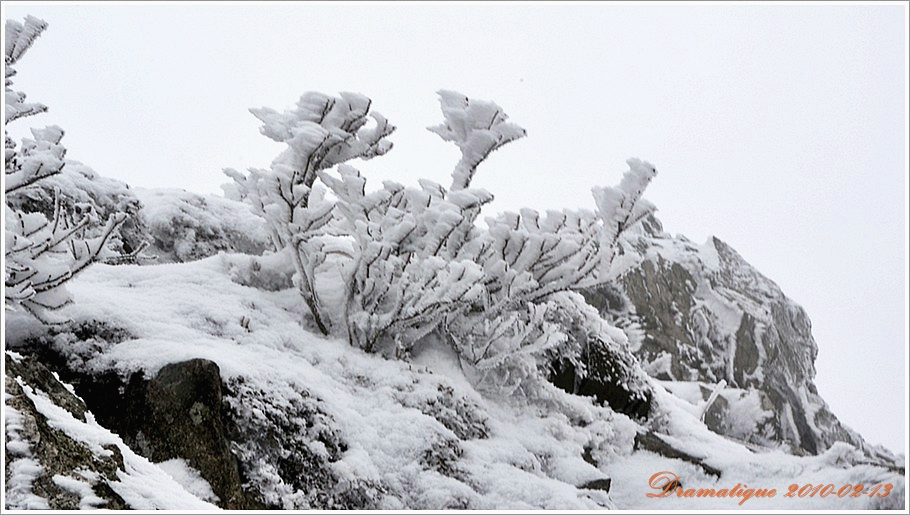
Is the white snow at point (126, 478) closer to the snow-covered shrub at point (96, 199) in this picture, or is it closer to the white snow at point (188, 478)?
the white snow at point (188, 478)

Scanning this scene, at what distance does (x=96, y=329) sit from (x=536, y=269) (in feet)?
12.5

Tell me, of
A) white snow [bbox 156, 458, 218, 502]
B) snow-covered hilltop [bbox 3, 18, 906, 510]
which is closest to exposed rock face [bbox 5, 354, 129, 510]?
snow-covered hilltop [bbox 3, 18, 906, 510]

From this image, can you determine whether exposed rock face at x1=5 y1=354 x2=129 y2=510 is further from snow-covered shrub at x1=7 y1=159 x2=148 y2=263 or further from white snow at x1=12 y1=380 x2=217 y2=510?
snow-covered shrub at x1=7 y1=159 x2=148 y2=263

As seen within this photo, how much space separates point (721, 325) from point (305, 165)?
2134 centimetres

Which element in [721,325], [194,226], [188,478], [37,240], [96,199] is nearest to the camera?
[188,478]

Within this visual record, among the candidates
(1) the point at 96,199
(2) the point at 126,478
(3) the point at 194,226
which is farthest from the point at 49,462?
(3) the point at 194,226

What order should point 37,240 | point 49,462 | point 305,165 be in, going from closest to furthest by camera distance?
point 49,462
point 37,240
point 305,165

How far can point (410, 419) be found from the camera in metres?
5.33

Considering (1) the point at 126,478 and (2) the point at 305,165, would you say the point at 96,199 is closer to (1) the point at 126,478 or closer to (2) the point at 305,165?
(2) the point at 305,165

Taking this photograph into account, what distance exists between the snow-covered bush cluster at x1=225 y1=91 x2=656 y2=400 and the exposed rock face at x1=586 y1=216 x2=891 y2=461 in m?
10.2

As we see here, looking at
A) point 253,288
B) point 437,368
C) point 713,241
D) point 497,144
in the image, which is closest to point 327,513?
point 437,368

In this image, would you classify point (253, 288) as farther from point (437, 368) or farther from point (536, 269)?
point (536, 269)

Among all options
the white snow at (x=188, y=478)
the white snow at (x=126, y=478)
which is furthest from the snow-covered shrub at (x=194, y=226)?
the white snow at (x=126, y=478)

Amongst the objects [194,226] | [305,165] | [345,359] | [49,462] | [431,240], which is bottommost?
[194,226]
